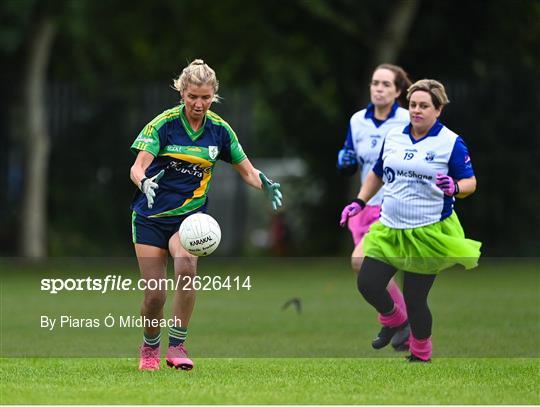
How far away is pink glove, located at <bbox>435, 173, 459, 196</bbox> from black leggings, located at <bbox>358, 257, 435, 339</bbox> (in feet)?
2.56

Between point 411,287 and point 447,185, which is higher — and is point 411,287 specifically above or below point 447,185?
below

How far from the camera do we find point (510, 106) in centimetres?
2444

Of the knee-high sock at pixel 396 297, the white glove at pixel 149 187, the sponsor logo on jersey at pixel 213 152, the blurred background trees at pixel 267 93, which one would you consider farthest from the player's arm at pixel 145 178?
the blurred background trees at pixel 267 93

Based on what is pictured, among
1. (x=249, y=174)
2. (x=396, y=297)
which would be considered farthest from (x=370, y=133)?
(x=249, y=174)

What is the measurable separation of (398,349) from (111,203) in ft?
45.3

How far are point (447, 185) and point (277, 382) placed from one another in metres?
1.98

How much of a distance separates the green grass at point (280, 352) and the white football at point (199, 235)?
0.86m

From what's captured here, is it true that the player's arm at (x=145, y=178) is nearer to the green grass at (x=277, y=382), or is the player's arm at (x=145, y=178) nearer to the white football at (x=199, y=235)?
the white football at (x=199, y=235)

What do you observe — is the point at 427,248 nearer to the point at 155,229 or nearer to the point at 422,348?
the point at 422,348

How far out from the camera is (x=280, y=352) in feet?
33.9

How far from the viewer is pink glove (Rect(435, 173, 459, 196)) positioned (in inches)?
358

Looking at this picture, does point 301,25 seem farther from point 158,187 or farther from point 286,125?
point 158,187

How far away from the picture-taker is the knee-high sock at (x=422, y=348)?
9.52 meters

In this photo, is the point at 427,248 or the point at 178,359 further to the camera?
the point at 427,248
